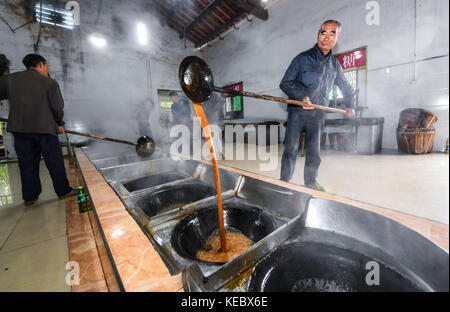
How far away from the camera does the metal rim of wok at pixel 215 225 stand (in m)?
1.24

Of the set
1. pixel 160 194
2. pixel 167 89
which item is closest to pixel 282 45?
pixel 167 89

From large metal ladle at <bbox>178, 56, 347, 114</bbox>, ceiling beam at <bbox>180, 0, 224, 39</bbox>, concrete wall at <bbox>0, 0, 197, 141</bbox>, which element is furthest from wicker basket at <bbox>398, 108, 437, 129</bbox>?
concrete wall at <bbox>0, 0, 197, 141</bbox>

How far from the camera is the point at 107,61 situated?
7.89m

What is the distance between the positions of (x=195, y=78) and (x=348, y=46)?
5937mm

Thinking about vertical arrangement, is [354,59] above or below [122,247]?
above

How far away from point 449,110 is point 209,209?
50.2 inches

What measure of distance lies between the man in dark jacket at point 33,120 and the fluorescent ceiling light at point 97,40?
264 inches

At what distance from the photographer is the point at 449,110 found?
21.8 inches

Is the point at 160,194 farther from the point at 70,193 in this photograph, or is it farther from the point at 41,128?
the point at 41,128

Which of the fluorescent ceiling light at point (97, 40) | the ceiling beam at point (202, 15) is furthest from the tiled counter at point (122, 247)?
the fluorescent ceiling light at point (97, 40)

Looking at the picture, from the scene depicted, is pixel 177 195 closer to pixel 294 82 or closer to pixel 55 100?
pixel 294 82

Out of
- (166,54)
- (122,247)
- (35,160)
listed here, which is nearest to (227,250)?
(122,247)

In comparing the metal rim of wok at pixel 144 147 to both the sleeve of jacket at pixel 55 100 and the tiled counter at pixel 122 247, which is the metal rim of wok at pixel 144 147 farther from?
the tiled counter at pixel 122 247

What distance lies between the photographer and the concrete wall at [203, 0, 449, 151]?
13.6 feet
